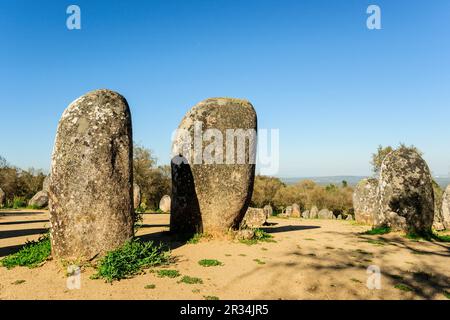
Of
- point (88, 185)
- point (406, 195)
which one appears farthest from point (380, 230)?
point (88, 185)

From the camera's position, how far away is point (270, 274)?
730 centimetres

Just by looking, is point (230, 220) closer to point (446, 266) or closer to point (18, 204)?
point (446, 266)

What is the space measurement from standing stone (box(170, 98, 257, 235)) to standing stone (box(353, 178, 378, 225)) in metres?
11.1

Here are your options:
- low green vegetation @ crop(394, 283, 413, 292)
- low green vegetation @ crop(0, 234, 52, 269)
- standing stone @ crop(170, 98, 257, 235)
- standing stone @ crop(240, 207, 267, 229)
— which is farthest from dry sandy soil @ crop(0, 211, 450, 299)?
standing stone @ crop(240, 207, 267, 229)

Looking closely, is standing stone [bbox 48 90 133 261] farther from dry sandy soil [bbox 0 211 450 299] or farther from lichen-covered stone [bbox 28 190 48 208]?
lichen-covered stone [bbox 28 190 48 208]

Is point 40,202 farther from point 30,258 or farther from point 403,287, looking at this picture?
point 403,287

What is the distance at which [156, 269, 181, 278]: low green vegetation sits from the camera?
22.7 ft

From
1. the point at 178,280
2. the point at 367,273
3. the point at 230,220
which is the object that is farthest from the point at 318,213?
the point at 178,280

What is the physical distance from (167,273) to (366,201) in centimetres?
1578

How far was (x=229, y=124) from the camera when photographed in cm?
1105

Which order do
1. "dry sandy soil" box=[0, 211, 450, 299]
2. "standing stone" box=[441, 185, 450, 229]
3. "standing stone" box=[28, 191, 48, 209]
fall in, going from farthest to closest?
1. "standing stone" box=[28, 191, 48, 209]
2. "standing stone" box=[441, 185, 450, 229]
3. "dry sandy soil" box=[0, 211, 450, 299]

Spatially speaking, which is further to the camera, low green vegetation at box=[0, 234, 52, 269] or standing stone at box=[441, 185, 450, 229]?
standing stone at box=[441, 185, 450, 229]

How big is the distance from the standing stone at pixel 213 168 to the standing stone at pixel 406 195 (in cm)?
638

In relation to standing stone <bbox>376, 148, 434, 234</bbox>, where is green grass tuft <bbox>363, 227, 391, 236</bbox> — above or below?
below
